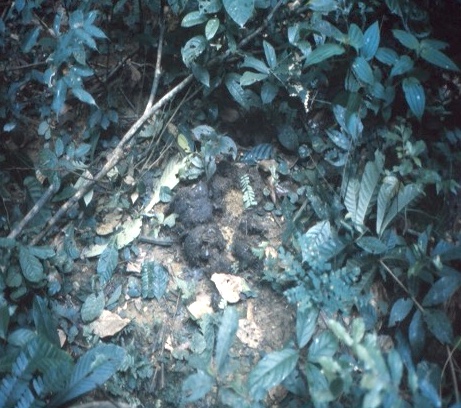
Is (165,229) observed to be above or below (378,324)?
above

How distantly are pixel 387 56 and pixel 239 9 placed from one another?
3.05 feet

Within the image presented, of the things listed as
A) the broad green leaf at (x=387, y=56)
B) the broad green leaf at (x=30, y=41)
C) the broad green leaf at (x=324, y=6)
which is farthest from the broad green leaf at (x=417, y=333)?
the broad green leaf at (x=30, y=41)

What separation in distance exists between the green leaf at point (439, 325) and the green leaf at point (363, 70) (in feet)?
4.43

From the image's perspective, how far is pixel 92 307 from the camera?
2.73m

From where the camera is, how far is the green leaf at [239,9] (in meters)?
2.62

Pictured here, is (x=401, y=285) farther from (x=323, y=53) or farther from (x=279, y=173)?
(x=323, y=53)

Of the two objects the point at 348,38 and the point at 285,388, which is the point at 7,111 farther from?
the point at 285,388

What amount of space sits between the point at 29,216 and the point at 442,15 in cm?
294

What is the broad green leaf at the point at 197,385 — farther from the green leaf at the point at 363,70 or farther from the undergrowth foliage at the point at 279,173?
the green leaf at the point at 363,70

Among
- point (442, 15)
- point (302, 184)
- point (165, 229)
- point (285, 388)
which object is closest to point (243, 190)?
point (302, 184)

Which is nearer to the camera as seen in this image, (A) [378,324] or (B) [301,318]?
(B) [301,318]

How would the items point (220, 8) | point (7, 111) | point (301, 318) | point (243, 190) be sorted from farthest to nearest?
point (7, 111) < point (243, 190) < point (220, 8) < point (301, 318)

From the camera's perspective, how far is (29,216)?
2893mm

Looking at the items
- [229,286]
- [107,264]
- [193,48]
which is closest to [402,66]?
[193,48]
